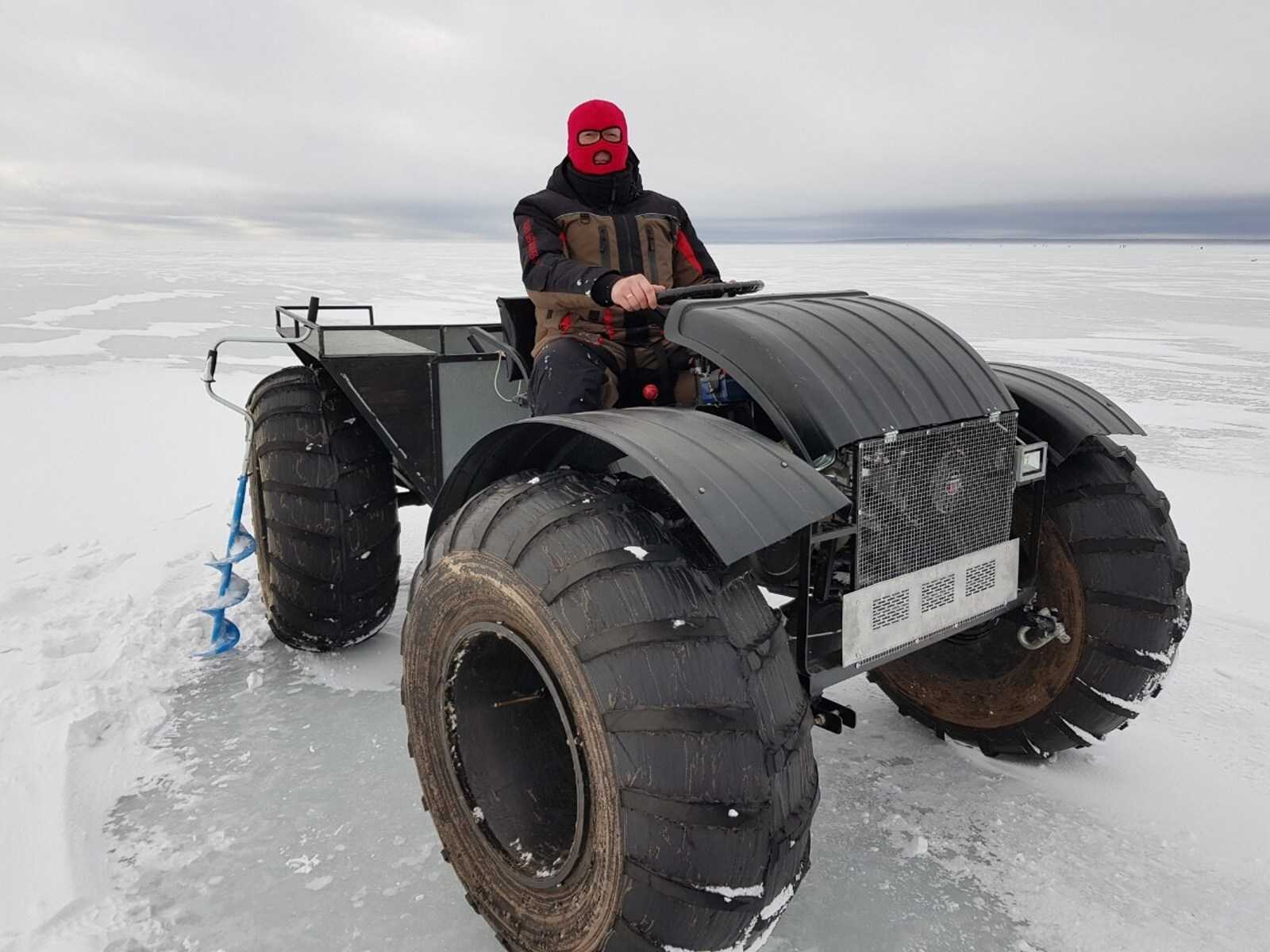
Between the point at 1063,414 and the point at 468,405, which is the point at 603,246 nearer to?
the point at 468,405

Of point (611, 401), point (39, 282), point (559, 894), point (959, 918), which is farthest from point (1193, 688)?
point (39, 282)

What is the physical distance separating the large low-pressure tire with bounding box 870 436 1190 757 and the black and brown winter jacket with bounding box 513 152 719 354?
1.33 meters

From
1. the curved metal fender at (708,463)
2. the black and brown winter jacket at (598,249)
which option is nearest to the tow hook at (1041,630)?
the curved metal fender at (708,463)

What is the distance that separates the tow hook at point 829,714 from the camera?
1.99 meters

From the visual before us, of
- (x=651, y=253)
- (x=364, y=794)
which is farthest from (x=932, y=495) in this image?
(x=364, y=794)

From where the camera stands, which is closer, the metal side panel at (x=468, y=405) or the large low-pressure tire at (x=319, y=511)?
the metal side panel at (x=468, y=405)

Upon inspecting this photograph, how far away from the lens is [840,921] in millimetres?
Answer: 2158

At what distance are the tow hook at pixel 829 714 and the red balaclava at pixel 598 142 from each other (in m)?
1.88

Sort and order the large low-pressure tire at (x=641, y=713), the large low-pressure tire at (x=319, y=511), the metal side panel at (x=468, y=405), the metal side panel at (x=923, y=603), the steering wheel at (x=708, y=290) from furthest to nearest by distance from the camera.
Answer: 1. the large low-pressure tire at (x=319, y=511)
2. the metal side panel at (x=468, y=405)
3. the steering wheel at (x=708, y=290)
4. the metal side panel at (x=923, y=603)
5. the large low-pressure tire at (x=641, y=713)

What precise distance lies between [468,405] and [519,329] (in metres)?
0.44

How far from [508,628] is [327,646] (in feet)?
7.10

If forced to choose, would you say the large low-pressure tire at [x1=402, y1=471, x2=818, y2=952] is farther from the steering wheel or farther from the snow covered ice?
the steering wheel

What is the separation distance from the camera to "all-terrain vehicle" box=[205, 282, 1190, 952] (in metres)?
1.58

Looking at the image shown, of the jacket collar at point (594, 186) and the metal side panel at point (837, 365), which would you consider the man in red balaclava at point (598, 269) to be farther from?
the metal side panel at point (837, 365)
